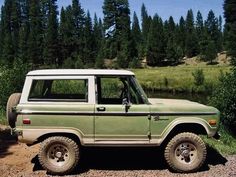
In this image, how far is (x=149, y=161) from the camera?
11.1m

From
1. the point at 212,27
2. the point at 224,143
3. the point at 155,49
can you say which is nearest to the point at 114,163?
the point at 224,143

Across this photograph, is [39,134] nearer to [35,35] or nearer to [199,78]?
[199,78]

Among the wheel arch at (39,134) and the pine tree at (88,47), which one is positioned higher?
the pine tree at (88,47)

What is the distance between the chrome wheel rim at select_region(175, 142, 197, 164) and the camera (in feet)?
33.6

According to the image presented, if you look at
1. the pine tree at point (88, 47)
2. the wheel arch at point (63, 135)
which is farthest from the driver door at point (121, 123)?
the pine tree at point (88, 47)

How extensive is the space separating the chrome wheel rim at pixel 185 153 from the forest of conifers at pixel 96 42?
70.9 m

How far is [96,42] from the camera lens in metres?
106

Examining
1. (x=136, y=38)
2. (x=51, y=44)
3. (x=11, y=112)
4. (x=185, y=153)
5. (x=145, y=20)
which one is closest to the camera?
(x=185, y=153)

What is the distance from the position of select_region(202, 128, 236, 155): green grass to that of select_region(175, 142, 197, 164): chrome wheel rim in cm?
194

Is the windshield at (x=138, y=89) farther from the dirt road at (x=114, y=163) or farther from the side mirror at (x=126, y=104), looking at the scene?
the dirt road at (x=114, y=163)

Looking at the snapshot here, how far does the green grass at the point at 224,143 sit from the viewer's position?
1212cm

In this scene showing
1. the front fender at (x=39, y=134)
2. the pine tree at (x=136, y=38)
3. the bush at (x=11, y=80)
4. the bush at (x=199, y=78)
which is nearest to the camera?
the front fender at (x=39, y=134)

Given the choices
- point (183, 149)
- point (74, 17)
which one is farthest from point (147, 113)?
point (74, 17)

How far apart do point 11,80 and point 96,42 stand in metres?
83.8
